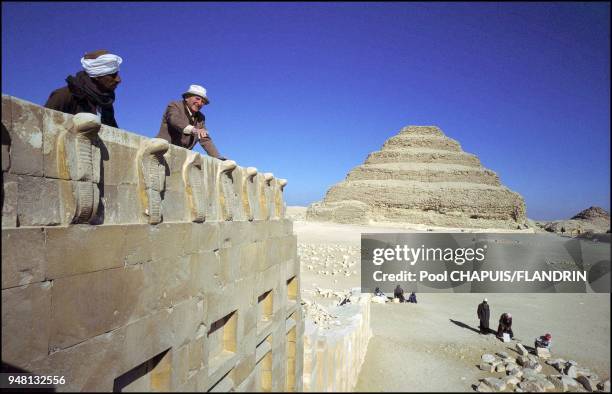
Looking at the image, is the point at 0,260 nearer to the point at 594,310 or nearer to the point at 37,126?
the point at 37,126

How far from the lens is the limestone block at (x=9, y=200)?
83.9 inches

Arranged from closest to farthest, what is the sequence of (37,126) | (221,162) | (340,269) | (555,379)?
1. (37,126)
2. (221,162)
3. (555,379)
4. (340,269)

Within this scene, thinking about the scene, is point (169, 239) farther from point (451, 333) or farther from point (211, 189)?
point (451, 333)

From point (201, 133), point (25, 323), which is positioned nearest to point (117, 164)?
point (25, 323)

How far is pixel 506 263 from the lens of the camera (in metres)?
20.9

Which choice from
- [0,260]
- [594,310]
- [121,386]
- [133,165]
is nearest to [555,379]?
[594,310]

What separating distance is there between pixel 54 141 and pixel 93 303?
113cm

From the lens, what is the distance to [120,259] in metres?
2.86

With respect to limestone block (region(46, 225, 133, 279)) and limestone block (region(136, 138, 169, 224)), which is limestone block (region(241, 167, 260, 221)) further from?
limestone block (region(46, 225, 133, 279))

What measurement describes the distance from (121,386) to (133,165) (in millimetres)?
1867

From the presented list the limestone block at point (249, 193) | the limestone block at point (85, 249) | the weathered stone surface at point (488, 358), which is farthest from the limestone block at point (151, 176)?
the weathered stone surface at point (488, 358)

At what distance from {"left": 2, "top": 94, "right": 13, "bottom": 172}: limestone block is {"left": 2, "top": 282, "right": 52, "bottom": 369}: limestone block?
0.72 m

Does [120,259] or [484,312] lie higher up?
[120,259]

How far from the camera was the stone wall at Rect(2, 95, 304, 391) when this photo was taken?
2.23m
